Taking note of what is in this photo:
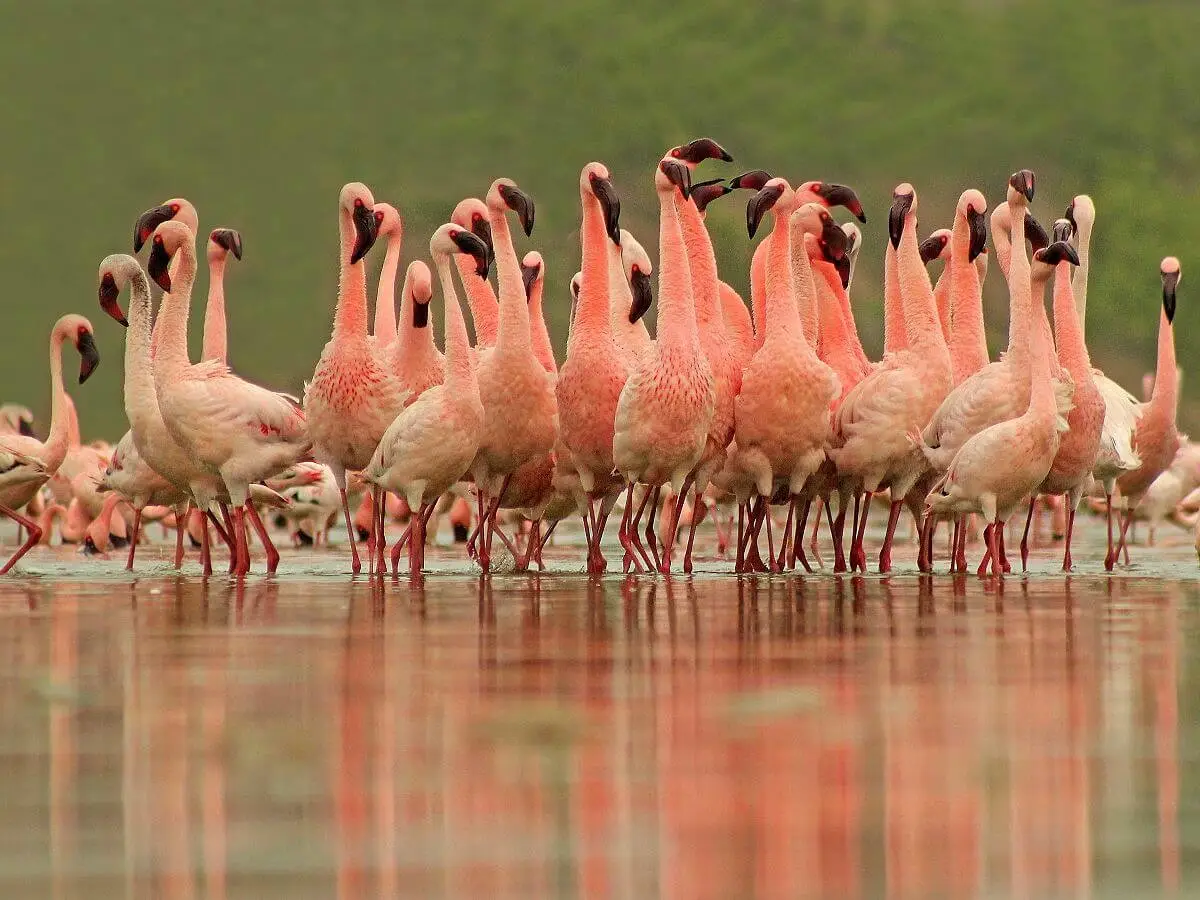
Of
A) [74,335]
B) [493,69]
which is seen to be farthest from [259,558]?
[493,69]

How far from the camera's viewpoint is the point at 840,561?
48.8 ft

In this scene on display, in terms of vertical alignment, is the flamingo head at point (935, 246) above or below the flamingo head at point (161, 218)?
below

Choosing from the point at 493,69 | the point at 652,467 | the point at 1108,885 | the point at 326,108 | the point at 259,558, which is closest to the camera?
the point at 1108,885

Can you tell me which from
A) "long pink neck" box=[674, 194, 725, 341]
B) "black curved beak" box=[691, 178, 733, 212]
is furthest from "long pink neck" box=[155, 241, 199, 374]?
"black curved beak" box=[691, 178, 733, 212]

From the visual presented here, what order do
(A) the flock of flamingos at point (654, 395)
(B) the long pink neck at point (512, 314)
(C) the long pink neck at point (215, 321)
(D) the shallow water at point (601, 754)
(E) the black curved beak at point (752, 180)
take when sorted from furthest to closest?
(E) the black curved beak at point (752, 180)
(C) the long pink neck at point (215, 321)
(B) the long pink neck at point (512, 314)
(A) the flock of flamingos at point (654, 395)
(D) the shallow water at point (601, 754)

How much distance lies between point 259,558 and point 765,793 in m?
12.8

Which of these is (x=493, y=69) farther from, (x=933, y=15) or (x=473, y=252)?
(x=473, y=252)

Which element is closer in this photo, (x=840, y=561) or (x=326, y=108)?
(x=840, y=561)

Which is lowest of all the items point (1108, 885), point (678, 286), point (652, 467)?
point (1108, 885)

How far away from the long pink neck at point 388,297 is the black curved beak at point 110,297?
1.81 meters

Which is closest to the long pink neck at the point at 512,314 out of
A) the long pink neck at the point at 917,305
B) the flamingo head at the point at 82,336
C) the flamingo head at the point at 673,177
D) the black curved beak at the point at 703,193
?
the flamingo head at the point at 673,177

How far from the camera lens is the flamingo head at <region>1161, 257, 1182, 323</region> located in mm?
18219

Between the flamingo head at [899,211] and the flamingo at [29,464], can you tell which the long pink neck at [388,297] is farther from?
the flamingo head at [899,211]

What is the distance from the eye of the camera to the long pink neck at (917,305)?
15.0 meters
